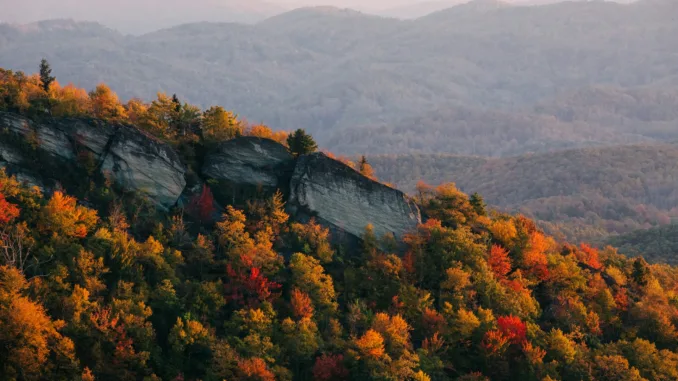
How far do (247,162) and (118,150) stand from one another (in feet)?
65.9

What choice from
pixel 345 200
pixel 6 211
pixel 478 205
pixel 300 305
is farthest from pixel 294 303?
pixel 478 205

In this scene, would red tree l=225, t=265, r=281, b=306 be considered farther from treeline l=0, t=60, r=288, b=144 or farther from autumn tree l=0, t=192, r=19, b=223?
treeline l=0, t=60, r=288, b=144

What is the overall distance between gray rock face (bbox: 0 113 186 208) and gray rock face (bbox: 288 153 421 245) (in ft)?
63.1

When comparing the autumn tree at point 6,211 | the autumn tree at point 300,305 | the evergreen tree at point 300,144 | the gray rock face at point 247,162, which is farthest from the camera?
the evergreen tree at point 300,144

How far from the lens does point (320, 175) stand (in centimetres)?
9712

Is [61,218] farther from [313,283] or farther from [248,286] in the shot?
[313,283]

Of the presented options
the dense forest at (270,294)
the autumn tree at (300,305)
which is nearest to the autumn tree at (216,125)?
the dense forest at (270,294)

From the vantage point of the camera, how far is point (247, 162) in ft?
315

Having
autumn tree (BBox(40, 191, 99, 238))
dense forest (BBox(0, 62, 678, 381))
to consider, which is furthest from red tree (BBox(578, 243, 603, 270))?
autumn tree (BBox(40, 191, 99, 238))

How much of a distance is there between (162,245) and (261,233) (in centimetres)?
1387

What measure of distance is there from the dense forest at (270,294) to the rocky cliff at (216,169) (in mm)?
2200

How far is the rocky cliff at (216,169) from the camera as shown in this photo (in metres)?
81.6

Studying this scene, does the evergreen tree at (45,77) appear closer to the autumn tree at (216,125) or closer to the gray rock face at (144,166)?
the gray rock face at (144,166)

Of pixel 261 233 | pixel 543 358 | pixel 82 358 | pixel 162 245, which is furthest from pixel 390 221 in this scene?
pixel 82 358
